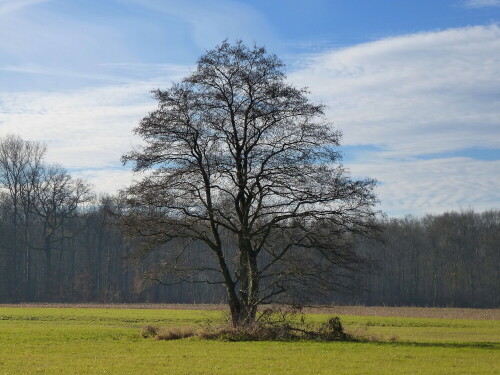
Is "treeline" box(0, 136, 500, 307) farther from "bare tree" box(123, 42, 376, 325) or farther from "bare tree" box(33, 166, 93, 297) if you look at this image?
"bare tree" box(123, 42, 376, 325)

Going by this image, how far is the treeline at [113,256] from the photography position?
9300 cm

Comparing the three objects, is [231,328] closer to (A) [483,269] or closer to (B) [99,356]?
(B) [99,356]

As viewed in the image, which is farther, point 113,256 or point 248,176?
point 113,256

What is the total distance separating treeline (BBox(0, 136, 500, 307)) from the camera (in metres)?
93.0

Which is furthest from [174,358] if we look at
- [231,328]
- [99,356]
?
[231,328]

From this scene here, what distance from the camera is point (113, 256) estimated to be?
108m

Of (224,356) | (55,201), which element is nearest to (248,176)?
(224,356)

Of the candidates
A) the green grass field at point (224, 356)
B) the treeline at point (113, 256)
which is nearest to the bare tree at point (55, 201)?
the treeline at point (113, 256)

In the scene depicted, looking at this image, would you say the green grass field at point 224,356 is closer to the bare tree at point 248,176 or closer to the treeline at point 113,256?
the bare tree at point 248,176

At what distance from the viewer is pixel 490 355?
25469 millimetres

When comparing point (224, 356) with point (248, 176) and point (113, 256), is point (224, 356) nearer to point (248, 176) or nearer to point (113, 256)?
point (248, 176)

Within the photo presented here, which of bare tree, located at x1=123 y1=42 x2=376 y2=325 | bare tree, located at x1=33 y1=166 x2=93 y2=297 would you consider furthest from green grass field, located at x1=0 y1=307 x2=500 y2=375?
bare tree, located at x1=33 y1=166 x2=93 y2=297

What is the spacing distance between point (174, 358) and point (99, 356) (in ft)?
10.1

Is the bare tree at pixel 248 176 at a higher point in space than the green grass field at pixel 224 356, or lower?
higher
